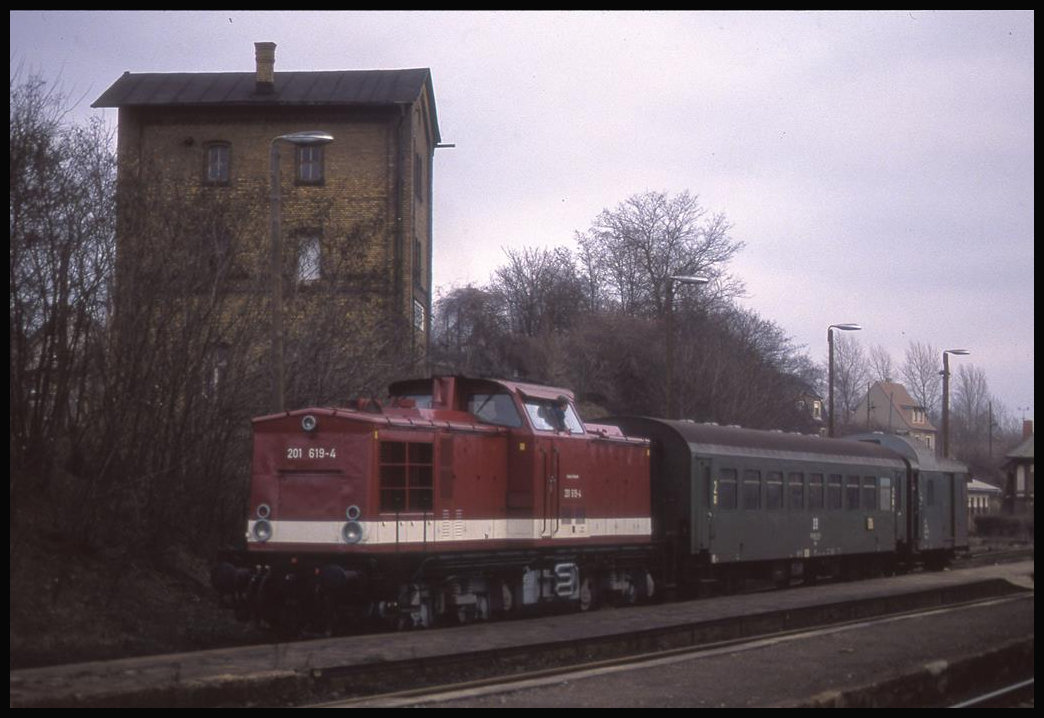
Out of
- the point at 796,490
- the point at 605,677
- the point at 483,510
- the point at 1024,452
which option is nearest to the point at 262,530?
the point at 483,510

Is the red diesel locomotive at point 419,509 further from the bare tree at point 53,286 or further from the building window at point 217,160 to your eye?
the building window at point 217,160

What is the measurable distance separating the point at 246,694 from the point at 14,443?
8.09 m

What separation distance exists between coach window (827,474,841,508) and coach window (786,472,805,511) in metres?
1.41

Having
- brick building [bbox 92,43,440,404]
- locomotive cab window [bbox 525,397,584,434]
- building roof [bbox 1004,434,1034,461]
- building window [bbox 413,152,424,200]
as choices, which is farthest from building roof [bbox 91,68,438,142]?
building roof [bbox 1004,434,1034,461]

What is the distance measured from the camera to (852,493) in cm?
3058

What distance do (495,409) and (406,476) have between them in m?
2.51

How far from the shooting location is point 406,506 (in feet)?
57.1

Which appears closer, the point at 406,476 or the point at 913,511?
the point at 406,476

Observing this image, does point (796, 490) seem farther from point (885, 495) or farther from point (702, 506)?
point (885, 495)

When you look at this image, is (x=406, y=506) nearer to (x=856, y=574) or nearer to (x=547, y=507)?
(x=547, y=507)

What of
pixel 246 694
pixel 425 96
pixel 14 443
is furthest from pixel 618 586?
pixel 425 96

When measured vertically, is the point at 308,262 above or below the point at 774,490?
above

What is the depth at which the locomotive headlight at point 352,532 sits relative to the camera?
55.0 ft

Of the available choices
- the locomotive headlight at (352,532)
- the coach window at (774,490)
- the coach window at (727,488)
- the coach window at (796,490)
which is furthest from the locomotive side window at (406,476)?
the coach window at (796,490)
